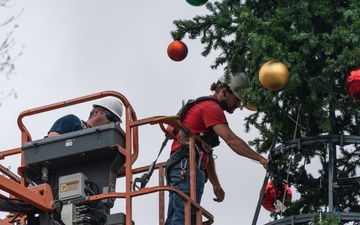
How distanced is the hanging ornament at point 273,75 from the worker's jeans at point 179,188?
1.34 meters

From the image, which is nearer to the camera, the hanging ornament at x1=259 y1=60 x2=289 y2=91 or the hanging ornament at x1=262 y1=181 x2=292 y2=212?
the hanging ornament at x1=259 y1=60 x2=289 y2=91

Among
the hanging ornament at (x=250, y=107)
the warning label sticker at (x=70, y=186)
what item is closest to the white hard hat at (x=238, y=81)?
the hanging ornament at (x=250, y=107)

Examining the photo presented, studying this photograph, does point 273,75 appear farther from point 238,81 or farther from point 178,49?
point 178,49

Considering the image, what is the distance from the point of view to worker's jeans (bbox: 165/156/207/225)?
11453 millimetres

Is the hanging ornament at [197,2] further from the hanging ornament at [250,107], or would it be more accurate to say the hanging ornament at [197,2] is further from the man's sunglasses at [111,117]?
the man's sunglasses at [111,117]

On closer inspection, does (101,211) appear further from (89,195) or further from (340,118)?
(340,118)

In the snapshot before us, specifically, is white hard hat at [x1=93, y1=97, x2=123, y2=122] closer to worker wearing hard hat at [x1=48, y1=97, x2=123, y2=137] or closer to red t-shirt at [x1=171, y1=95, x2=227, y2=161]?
worker wearing hard hat at [x1=48, y1=97, x2=123, y2=137]

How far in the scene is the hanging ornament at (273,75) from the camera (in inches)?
429

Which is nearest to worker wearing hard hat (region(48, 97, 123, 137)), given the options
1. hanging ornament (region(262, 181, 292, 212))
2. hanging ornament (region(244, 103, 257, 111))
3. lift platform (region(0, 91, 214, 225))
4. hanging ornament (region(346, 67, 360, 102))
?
lift platform (region(0, 91, 214, 225))

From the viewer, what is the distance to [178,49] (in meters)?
13.0

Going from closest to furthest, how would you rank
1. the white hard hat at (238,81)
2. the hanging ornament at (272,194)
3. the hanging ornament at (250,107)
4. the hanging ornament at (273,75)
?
the hanging ornament at (273,75) → the hanging ornament at (250,107) → the white hard hat at (238,81) → the hanging ornament at (272,194)

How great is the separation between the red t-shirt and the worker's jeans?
0.89 feet

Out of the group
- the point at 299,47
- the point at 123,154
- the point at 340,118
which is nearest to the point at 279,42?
the point at 299,47

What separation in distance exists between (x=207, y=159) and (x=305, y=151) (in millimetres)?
1050
